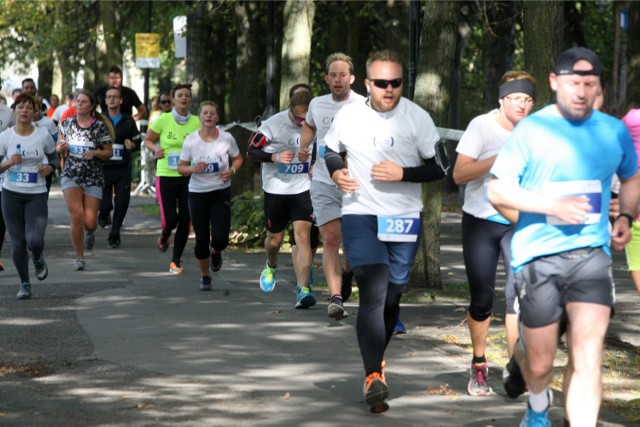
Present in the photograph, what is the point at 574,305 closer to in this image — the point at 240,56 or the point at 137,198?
the point at 240,56

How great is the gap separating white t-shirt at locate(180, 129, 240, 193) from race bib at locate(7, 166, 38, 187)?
1.61 metres

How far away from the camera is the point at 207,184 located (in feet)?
45.5

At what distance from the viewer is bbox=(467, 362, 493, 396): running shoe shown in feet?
26.9

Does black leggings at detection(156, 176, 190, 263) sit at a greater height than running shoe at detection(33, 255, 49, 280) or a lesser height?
greater

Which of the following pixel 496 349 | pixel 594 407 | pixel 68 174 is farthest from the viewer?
pixel 68 174

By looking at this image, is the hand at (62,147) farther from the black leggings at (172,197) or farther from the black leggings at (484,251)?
the black leggings at (484,251)

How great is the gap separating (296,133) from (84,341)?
321cm

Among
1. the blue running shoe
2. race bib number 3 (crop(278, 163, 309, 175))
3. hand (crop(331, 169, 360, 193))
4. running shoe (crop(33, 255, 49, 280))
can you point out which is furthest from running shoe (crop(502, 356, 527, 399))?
running shoe (crop(33, 255, 49, 280))

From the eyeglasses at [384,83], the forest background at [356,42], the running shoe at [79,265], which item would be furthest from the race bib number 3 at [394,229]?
the running shoe at [79,265]

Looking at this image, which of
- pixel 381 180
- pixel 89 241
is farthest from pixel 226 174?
pixel 381 180

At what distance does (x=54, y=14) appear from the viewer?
40969mm

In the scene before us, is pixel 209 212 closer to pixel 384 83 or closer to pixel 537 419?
pixel 384 83

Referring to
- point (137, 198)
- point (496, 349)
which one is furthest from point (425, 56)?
point (137, 198)

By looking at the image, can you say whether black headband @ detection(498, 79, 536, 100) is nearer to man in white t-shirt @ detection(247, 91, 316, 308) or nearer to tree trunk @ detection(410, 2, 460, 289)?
man in white t-shirt @ detection(247, 91, 316, 308)
